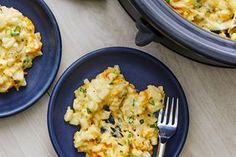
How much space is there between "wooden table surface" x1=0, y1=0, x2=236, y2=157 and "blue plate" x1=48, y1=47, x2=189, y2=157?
38mm

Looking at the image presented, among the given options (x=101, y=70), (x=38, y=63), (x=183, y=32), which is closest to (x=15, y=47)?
(x=38, y=63)

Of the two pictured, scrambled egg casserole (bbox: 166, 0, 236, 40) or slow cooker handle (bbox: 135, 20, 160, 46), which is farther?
scrambled egg casserole (bbox: 166, 0, 236, 40)

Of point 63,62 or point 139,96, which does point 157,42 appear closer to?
point 139,96

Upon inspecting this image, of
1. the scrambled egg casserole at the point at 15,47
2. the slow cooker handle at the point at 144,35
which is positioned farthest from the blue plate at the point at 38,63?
the slow cooker handle at the point at 144,35

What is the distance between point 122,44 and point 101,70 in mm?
88

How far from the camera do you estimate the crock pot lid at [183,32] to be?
123cm

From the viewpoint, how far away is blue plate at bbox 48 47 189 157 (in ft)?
4.97

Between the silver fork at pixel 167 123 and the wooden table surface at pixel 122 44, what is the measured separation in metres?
0.05

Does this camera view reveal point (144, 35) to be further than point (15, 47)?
No

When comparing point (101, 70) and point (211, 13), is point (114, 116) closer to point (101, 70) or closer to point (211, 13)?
point (101, 70)

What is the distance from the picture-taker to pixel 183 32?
124 cm

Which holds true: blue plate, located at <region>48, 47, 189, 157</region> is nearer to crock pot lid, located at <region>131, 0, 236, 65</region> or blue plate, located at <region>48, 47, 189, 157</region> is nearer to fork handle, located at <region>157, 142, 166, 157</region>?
fork handle, located at <region>157, 142, 166, 157</region>

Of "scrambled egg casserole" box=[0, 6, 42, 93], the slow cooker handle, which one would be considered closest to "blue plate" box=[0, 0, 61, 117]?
"scrambled egg casserole" box=[0, 6, 42, 93]

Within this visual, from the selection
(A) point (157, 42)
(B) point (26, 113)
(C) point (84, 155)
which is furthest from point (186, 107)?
(B) point (26, 113)
